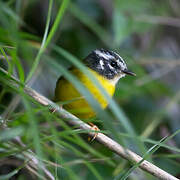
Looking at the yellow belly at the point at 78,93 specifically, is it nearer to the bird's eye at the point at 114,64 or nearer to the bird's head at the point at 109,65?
the bird's head at the point at 109,65

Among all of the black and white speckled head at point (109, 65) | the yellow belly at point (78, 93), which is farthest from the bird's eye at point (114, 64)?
the yellow belly at point (78, 93)

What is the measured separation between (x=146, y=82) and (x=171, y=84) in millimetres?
1517

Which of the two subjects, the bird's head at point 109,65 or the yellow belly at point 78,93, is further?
the bird's head at point 109,65

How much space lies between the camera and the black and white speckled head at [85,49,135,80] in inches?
150

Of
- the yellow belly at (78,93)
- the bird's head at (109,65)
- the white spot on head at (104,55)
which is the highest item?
the white spot on head at (104,55)

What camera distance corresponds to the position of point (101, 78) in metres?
3.75

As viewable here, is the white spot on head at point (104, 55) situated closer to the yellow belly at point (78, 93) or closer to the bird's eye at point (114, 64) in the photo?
the bird's eye at point (114, 64)

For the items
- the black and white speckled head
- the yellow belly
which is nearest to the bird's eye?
the black and white speckled head

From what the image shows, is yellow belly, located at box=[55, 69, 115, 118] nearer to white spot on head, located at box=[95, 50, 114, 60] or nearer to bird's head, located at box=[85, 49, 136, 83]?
bird's head, located at box=[85, 49, 136, 83]

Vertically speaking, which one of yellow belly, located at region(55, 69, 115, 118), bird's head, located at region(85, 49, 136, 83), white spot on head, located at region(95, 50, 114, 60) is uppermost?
white spot on head, located at region(95, 50, 114, 60)

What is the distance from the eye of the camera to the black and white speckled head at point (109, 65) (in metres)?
3.80

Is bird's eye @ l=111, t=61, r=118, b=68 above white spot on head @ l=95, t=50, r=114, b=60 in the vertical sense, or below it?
below

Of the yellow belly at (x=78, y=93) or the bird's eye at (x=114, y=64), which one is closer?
the yellow belly at (x=78, y=93)

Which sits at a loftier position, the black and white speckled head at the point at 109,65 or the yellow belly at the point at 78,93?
the black and white speckled head at the point at 109,65
